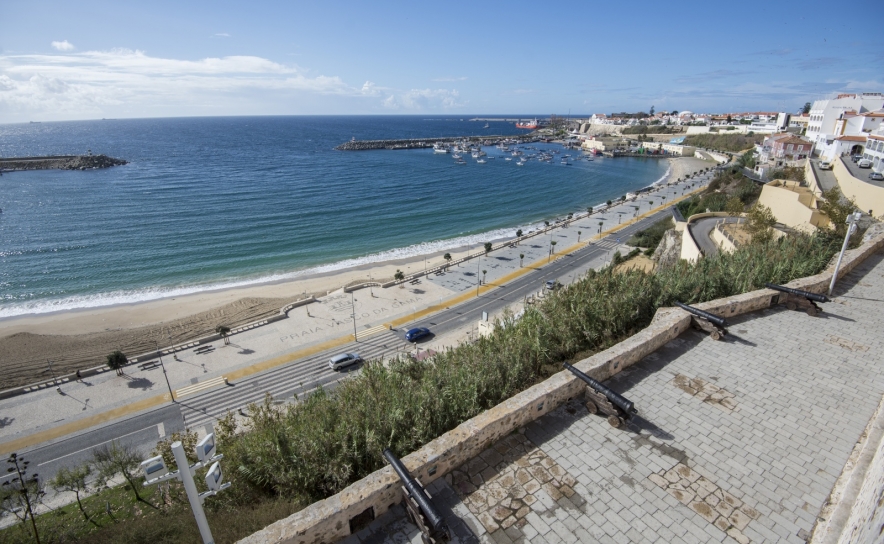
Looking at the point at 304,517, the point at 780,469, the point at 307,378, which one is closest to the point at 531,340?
the point at 780,469

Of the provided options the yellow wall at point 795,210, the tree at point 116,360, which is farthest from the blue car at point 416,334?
the yellow wall at point 795,210

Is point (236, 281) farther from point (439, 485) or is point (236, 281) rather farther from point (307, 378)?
point (439, 485)

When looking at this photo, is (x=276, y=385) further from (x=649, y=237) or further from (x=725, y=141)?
(x=725, y=141)

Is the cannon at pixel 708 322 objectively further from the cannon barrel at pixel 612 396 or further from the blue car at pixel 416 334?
the blue car at pixel 416 334

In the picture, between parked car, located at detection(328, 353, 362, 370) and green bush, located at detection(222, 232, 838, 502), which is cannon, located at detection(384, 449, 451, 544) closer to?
green bush, located at detection(222, 232, 838, 502)

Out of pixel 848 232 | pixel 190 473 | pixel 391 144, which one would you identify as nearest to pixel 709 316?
pixel 848 232

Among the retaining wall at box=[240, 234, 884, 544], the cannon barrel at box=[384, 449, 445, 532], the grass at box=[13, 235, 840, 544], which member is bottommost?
the grass at box=[13, 235, 840, 544]

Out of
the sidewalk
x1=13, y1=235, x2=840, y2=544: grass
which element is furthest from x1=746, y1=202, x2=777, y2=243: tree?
the sidewalk
